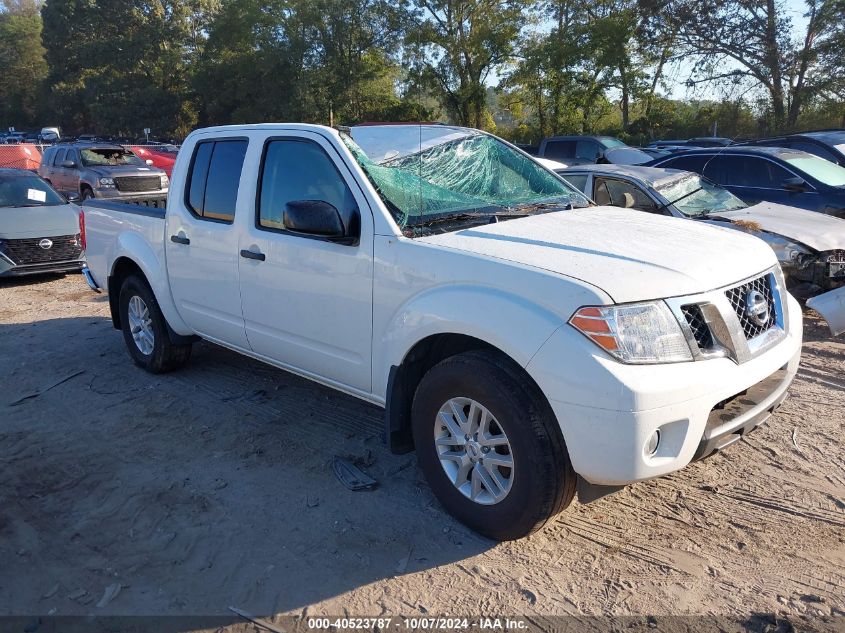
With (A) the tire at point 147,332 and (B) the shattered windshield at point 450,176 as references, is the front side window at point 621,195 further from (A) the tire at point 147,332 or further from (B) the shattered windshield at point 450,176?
(A) the tire at point 147,332

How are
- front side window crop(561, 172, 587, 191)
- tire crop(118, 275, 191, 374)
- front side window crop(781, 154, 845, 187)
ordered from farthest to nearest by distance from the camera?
front side window crop(781, 154, 845, 187)
front side window crop(561, 172, 587, 191)
tire crop(118, 275, 191, 374)

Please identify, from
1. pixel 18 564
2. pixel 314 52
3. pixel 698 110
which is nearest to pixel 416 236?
pixel 18 564

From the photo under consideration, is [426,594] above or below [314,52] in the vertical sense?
Answer: below

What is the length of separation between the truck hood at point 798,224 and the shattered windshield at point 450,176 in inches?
136

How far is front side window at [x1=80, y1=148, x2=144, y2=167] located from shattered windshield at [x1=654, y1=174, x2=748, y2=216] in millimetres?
14004

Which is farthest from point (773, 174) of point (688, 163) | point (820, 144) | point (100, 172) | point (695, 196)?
point (100, 172)

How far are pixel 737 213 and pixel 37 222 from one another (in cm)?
939

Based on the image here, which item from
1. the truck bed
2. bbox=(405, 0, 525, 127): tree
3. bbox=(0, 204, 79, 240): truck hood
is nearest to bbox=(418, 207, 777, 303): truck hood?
the truck bed

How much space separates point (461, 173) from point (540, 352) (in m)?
1.69

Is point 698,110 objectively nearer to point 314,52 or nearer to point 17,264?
point 314,52

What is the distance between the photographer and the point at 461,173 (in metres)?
4.24

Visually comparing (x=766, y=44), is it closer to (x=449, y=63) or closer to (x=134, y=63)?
(x=449, y=63)

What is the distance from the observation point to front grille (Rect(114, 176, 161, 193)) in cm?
1622

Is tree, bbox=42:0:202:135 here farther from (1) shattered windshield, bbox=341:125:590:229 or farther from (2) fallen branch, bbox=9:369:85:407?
(1) shattered windshield, bbox=341:125:590:229
